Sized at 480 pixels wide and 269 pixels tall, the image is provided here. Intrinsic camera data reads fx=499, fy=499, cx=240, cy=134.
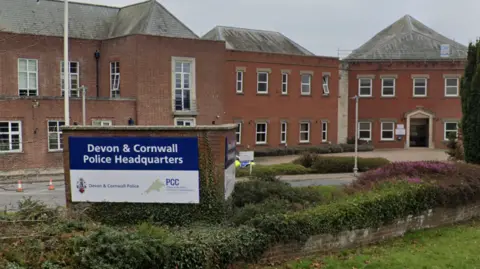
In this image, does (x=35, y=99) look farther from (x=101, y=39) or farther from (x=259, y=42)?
(x=259, y=42)

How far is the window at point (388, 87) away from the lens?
1822 inches

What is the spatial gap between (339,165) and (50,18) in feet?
72.2

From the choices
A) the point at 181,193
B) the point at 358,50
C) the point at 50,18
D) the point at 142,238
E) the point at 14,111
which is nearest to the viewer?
the point at 142,238

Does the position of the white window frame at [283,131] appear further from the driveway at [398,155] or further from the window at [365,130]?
the window at [365,130]

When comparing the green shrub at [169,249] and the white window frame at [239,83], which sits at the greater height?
the white window frame at [239,83]

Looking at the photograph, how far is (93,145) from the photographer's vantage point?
1005 cm

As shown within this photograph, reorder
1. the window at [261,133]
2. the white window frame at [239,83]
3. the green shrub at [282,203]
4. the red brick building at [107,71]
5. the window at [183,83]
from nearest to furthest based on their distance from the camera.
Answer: the green shrub at [282,203], the red brick building at [107,71], the window at [183,83], the white window frame at [239,83], the window at [261,133]

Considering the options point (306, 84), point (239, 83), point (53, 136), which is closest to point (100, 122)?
point (53, 136)

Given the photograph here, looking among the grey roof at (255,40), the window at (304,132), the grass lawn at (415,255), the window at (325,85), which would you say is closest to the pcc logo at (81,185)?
the grass lawn at (415,255)

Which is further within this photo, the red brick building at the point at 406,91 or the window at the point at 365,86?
the window at the point at 365,86

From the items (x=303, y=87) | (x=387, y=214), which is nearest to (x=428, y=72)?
(x=303, y=87)

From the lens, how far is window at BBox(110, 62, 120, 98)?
1337 inches

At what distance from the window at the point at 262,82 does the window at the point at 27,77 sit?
54.5ft

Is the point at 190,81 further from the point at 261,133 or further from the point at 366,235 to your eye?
the point at 366,235
